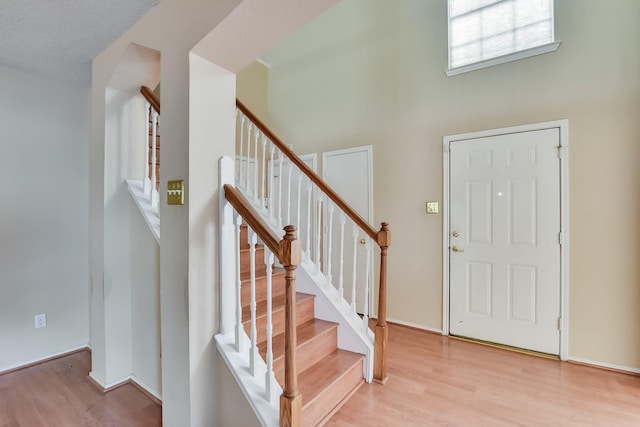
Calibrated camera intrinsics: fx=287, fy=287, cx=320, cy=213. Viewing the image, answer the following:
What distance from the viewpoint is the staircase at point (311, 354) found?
5.36ft

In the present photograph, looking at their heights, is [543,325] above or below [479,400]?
above

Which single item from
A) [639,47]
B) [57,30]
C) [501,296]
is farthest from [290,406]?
[639,47]

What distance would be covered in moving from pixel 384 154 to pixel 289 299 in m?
2.34

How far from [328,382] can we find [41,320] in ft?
8.08

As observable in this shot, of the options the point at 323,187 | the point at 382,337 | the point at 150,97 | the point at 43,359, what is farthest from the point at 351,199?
the point at 43,359

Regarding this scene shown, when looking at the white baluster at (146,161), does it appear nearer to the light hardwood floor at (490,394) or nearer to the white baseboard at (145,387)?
the white baseboard at (145,387)

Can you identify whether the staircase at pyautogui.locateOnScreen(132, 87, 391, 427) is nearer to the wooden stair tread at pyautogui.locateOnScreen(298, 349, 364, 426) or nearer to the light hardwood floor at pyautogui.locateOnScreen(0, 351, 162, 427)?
the wooden stair tread at pyautogui.locateOnScreen(298, 349, 364, 426)

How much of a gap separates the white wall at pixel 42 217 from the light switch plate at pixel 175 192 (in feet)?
5.82

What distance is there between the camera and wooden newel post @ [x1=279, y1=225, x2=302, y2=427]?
1.22 meters

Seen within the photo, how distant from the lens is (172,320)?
1.49 metres

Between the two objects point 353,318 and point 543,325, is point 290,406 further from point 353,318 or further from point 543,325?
point 543,325

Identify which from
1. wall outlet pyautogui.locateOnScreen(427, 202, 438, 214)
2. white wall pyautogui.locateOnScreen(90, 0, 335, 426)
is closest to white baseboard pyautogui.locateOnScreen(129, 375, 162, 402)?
white wall pyautogui.locateOnScreen(90, 0, 335, 426)

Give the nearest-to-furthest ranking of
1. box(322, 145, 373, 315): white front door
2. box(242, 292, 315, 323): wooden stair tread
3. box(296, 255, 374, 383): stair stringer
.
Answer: box(242, 292, 315, 323): wooden stair tread → box(296, 255, 374, 383): stair stringer → box(322, 145, 373, 315): white front door

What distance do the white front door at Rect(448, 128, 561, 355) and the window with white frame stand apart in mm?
690
